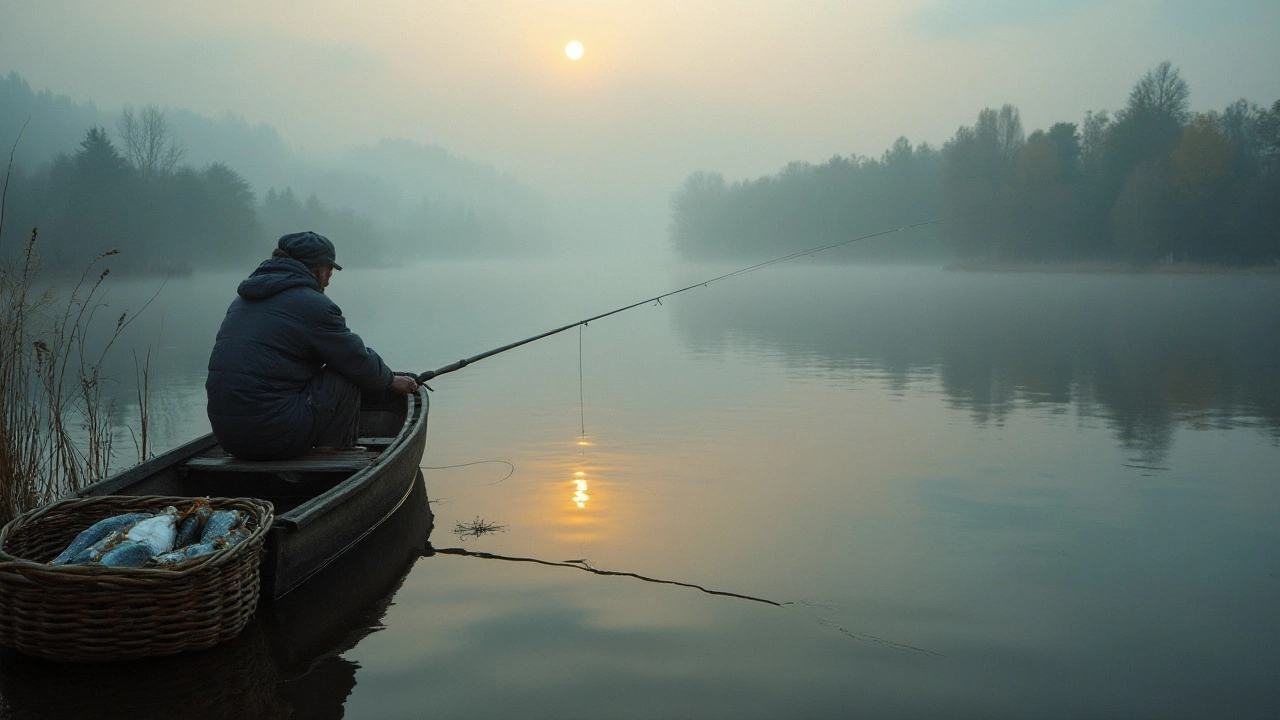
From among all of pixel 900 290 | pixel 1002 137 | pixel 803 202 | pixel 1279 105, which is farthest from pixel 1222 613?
pixel 803 202

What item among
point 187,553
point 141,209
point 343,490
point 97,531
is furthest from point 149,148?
point 187,553

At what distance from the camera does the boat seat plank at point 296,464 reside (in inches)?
226

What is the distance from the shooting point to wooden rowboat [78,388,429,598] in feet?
15.6

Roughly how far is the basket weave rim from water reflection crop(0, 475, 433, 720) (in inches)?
19.6

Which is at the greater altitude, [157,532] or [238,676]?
[157,532]

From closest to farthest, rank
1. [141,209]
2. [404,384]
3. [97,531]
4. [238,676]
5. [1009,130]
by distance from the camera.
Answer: [238,676] → [97,531] → [404,384] → [141,209] → [1009,130]

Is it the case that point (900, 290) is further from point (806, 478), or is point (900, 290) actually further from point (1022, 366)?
point (806, 478)

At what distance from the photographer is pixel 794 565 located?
5723 mm

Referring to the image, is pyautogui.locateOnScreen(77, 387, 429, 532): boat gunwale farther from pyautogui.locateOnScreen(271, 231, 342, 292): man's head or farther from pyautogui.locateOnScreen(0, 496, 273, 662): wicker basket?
pyautogui.locateOnScreen(271, 231, 342, 292): man's head

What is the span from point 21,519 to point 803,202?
11311 centimetres

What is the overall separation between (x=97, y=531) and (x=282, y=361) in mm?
1684

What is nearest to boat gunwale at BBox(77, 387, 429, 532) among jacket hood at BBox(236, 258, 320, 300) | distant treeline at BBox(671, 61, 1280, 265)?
jacket hood at BBox(236, 258, 320, 300)

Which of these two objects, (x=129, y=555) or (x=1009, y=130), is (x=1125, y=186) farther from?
(x=129, y=555)

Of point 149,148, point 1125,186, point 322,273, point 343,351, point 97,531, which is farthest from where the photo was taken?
point 149,148
